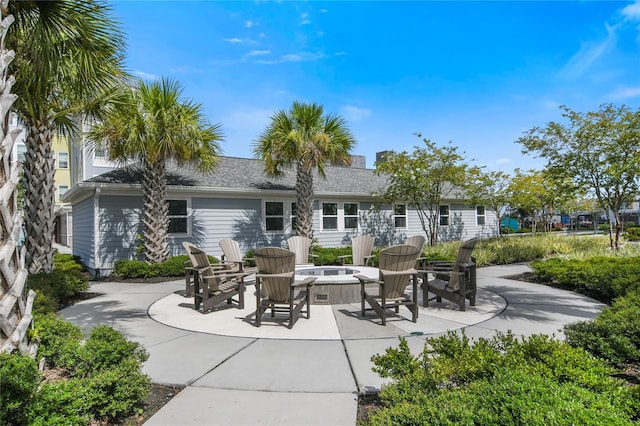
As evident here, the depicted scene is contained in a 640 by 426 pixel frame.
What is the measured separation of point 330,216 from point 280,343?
10.8 m

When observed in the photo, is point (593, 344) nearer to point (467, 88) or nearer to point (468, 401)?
point (468, 401)

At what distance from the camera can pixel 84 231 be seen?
12805 millimetres

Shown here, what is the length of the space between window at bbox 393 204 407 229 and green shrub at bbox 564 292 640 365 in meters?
12.9

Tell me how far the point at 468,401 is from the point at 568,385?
2.33ft

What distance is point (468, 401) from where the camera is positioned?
215cm

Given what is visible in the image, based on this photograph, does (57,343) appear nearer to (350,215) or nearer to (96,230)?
(96,230)

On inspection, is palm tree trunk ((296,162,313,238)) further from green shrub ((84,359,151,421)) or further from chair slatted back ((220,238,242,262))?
green shrub ((84,359,151,421))

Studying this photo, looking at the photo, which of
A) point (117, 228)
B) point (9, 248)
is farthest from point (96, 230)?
point (9, 248)

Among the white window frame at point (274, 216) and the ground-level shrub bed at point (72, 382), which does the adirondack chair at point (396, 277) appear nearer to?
the ground-level shrub bed at point (72, 382)

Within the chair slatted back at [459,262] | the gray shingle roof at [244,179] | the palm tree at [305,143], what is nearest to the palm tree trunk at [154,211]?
the gray shingle roof at [244,179]

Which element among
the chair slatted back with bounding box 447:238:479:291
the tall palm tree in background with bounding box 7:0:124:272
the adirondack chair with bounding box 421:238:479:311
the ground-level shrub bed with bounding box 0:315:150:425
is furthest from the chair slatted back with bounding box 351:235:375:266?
the ground-level shrub bed with bounding box 0:315:150:425

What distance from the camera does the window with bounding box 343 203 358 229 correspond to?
15641mm

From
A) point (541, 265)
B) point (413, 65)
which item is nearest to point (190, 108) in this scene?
point (413, 65)

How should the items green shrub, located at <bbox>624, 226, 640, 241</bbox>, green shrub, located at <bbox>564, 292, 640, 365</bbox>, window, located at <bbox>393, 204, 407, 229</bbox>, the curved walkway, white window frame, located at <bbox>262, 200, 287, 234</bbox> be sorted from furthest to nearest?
green shrub, located at <bbox>624, 226, 640, 241</bbox>, window, located at <bbox>393, 204, 407, 229</bbox>, white window frame, located at <bbox>262, 200, 287, 234</bbox>, green shrub, located at <bbox>564, 292, 640, 365</bbox>, the curved walkway
